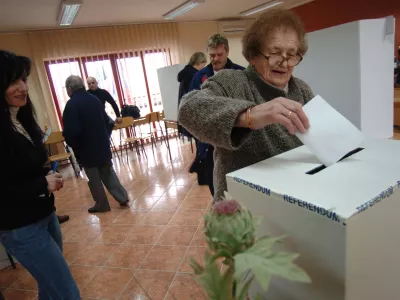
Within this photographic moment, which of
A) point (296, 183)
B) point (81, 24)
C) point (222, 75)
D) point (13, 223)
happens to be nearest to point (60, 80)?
point (81, 24)

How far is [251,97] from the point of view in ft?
2.52

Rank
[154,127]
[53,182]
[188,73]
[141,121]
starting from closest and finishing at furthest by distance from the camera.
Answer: [53,182] → [188,73] → [141,121] → [154,127]

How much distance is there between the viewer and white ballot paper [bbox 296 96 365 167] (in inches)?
21.1

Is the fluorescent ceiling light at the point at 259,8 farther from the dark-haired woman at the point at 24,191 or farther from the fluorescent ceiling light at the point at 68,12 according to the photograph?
the dark-haired woman at the point at 24,191

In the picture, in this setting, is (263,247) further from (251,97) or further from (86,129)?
(86,129)

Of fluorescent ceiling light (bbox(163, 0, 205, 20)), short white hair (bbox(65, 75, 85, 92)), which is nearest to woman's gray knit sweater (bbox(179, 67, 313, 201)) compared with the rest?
short white hair (bbox(65, 75, 85, 92))

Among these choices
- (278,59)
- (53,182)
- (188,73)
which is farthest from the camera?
(188,73)

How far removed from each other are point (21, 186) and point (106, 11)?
15.5 feet

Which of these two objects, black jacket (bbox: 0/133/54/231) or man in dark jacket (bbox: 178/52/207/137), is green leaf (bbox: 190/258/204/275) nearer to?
black jacket (bbox: 0/133/54/231)

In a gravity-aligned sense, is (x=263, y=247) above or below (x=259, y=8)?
below

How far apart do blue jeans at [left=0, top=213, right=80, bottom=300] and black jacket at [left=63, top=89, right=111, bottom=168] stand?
1.64 metres

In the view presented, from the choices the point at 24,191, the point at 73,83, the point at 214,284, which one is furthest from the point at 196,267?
the point at 73,83

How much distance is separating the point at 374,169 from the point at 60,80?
642 centimetres

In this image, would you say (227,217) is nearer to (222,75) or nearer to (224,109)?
(224,109)
